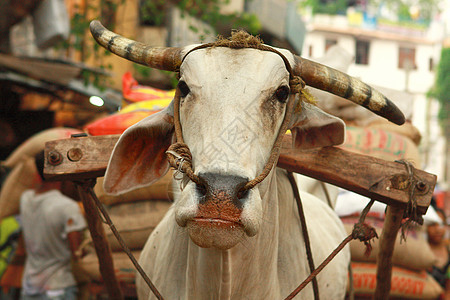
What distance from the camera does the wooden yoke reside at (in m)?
2.50

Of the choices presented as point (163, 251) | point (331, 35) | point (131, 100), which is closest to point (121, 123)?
point (131, 100)

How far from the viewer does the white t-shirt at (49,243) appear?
515 centimetres

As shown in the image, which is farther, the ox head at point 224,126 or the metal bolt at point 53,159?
the metal bolt at point 53,159

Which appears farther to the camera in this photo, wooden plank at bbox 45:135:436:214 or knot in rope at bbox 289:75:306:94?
wooden plank at bbox 45:135:436:214

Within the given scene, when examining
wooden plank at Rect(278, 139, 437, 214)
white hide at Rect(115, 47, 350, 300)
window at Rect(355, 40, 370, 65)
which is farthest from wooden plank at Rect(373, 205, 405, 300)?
window at Rect(355, 40, 370, 65)

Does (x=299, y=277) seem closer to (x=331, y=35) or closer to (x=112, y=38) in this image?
(x=112, y=38)

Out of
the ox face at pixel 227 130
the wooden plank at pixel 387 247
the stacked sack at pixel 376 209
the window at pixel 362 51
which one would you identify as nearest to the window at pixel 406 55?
the window at pixel 362 51

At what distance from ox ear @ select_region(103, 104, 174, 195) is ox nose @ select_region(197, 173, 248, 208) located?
0.63 meters

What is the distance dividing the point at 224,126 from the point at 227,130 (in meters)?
0.02

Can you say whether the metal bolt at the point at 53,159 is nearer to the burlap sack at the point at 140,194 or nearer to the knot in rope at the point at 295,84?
the knot in rope at the point at 295,84

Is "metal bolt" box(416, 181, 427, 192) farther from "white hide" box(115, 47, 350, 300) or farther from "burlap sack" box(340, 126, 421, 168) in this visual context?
"burlap sack" box(340, 126, 421, 168)

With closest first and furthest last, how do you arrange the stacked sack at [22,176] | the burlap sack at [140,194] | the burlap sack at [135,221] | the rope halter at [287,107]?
the rope halter at [287,107], the burlap sack at [135,221], the burlap sack at [140,194], the stacked sack at [22,176]

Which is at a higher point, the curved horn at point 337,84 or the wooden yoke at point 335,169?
the curved horn at point 337,84

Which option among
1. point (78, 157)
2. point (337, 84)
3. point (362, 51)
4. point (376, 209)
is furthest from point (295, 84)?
point (362, 51)
